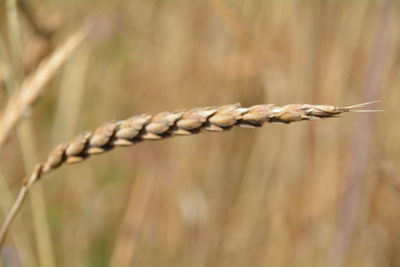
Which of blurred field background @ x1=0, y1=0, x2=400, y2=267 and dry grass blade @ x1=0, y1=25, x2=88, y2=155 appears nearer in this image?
dry grass blade @ x1=0, y1=25, x2=88, y2=155

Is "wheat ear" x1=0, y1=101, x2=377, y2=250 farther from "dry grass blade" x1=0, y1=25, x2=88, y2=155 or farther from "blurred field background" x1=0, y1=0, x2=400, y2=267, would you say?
"blurred field background" x1=0, y1=0, x2=400, y2=267

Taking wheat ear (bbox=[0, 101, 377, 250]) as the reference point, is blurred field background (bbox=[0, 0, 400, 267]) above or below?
above

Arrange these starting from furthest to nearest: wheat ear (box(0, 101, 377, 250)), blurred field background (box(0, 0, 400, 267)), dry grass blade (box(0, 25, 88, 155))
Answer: blurred field background (box(0, 0, 400, 267)) < dry grass blade (box(0, 25, 88, 155)) < wheat ear (box(0, 101, 377, 250))

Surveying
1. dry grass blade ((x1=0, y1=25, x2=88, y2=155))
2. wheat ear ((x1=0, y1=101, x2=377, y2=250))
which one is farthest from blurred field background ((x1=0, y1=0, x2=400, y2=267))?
wheat ear ((x1=0, y1=101, x2=377, y2=250))

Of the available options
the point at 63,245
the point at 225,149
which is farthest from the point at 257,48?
the point at 63,245

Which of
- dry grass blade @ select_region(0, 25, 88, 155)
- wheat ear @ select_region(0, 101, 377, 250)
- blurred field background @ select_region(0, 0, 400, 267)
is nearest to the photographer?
wheat ear @ select_region(0, 101, 377, 250)

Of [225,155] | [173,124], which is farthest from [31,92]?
[225,155]
